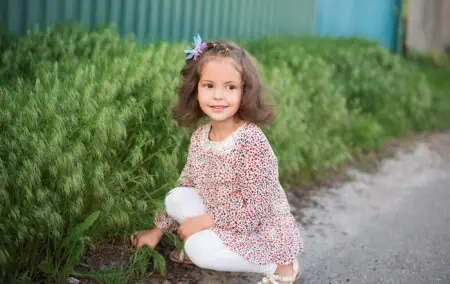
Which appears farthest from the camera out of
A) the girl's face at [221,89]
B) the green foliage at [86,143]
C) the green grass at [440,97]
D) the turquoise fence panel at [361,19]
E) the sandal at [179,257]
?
the turquoise fence panel at [361,19]

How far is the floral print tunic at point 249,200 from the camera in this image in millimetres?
3207

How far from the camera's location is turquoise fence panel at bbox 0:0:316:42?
4.82m

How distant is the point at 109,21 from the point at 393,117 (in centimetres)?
327

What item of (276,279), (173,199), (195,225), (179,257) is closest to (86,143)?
(173,199)

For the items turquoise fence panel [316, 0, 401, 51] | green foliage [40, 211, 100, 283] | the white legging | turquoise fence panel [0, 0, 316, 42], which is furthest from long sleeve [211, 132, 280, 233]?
turquoise fence panel [316, 0, 401, 51]

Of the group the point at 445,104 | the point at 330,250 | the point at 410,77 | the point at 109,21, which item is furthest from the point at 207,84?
the point at 445,104

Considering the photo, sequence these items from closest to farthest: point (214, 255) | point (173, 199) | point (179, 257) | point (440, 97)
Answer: point (214, 255) → point (173, 199) → point (179, 257) → point (440, 97)

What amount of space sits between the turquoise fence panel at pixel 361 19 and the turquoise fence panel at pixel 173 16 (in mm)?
480

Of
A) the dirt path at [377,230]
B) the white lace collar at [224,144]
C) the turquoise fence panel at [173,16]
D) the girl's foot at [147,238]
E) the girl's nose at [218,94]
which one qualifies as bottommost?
the dirt path at [377,230]

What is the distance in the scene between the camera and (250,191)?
10.5 ft

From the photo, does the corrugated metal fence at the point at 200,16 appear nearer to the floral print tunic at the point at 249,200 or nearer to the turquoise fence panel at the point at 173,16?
the turquoise fence panel at the point at 173,16

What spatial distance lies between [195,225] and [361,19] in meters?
7.79

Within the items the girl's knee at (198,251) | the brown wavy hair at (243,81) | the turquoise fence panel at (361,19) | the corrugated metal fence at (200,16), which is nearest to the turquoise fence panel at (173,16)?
the corrugated metal fence at (200,16)

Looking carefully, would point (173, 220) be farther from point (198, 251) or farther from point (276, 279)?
point (276, 279)
